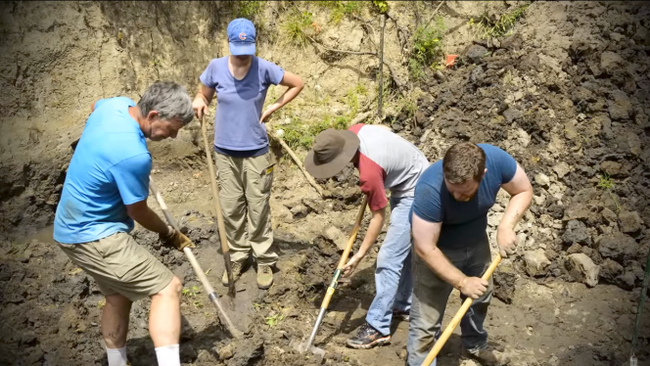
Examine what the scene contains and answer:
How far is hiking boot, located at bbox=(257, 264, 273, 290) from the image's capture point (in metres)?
5.18

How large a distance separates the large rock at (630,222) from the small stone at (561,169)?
2.46 ft

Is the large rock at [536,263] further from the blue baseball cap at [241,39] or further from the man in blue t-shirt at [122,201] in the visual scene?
the man in blue t-shirt at [122,201]

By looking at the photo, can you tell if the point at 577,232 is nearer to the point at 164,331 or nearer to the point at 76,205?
the point at 164,331

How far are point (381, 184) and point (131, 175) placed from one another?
5.31ft

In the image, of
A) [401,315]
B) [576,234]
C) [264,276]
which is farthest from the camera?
[576,234]

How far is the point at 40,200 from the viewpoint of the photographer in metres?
6.37

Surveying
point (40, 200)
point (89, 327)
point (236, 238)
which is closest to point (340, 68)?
point (236, 238)

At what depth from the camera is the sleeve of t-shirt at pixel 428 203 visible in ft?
10.6

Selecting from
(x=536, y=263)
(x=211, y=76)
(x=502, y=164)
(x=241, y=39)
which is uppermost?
(x=241, y=39)

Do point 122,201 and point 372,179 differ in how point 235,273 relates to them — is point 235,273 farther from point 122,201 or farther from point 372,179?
point 372,179

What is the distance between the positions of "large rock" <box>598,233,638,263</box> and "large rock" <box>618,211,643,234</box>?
75mm

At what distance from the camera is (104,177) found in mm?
3336

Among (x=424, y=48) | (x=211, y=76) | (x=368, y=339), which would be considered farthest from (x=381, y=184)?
(x=424, y=48)

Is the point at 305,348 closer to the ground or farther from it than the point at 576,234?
closer to the ground
